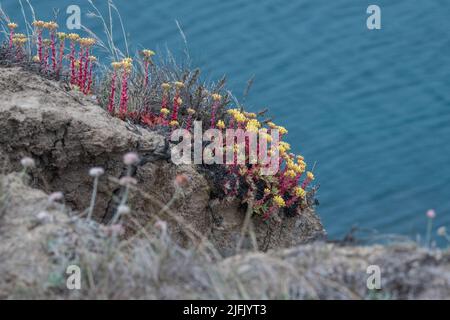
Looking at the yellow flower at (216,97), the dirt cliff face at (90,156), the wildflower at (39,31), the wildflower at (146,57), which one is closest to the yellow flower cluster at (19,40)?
the wildflower at (39,31)

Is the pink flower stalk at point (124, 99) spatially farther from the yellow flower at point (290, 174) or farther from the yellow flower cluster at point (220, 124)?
the yellow flower at point (290, 174)

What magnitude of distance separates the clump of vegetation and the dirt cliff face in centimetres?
19

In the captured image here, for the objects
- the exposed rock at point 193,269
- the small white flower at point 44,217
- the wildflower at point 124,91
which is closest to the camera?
the exposed rock at point 193,269

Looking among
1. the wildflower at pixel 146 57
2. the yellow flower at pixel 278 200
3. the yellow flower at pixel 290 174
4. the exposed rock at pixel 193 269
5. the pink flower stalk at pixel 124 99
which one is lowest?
the exposed rock at pixel 193 269

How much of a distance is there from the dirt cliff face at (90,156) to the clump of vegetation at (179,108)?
0.64ft

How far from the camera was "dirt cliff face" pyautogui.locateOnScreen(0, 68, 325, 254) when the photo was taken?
6.04 metres

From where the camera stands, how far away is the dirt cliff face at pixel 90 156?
19.8 feet

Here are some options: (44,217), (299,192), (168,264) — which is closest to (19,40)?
(299,192)

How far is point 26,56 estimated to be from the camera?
734 centimetres

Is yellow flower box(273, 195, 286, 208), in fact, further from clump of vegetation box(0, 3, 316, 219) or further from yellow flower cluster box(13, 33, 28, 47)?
yellow flower cluster box(13, 33, 28, 47)

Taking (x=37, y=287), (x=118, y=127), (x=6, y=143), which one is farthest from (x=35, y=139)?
(x=37, y=287)

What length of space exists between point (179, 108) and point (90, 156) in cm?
130

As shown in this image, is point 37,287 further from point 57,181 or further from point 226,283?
point 57,181

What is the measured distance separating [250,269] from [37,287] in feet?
3.04
